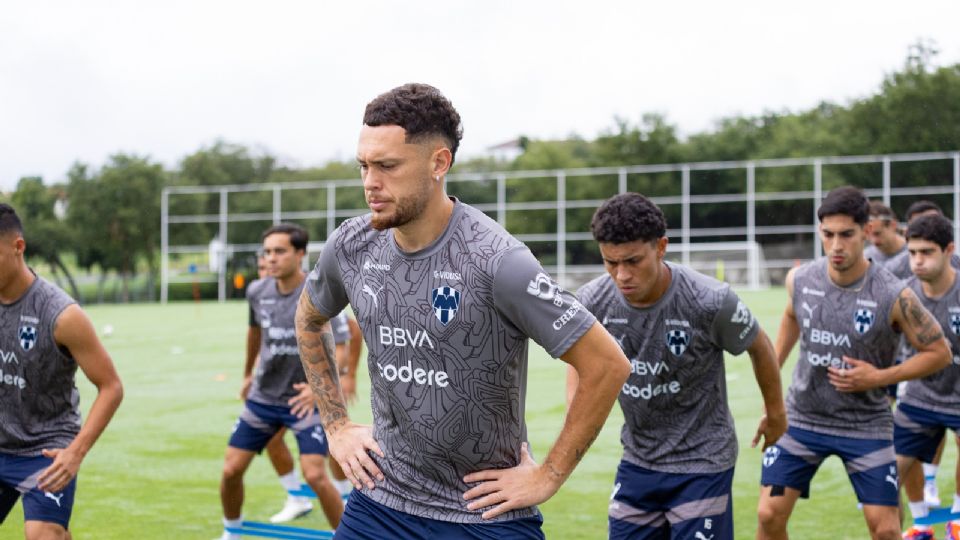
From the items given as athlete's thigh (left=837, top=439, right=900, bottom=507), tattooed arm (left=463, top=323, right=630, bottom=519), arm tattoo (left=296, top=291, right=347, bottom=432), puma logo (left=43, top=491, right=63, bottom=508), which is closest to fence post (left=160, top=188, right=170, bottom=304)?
puma logo (left=43, top=491, right=63, bottom=508)

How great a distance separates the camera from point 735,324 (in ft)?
17.2

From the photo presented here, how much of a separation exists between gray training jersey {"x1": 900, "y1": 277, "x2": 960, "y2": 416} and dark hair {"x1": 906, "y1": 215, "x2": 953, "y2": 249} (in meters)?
0.52

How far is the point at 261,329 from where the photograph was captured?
8766 millimetres

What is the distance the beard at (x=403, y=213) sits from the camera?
11.7 feet

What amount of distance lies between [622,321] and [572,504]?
438cm

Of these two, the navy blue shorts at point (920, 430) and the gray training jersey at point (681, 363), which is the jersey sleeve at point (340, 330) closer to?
the gray training jersey at point (681, 363)

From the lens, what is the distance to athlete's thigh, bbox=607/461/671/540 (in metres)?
5.45

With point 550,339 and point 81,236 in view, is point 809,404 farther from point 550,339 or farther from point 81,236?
point 81,236

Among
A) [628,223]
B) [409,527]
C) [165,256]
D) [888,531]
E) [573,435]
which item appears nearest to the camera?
[573,435]

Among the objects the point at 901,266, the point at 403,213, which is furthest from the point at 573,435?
the point at 901,266

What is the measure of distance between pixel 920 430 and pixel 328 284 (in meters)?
5.43

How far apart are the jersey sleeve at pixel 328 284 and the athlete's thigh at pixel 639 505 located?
2.05 metres

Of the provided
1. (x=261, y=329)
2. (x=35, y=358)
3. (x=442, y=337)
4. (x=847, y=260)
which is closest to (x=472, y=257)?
(x=442, y=337)

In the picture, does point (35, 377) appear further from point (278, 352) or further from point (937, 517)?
point (937, 517)
